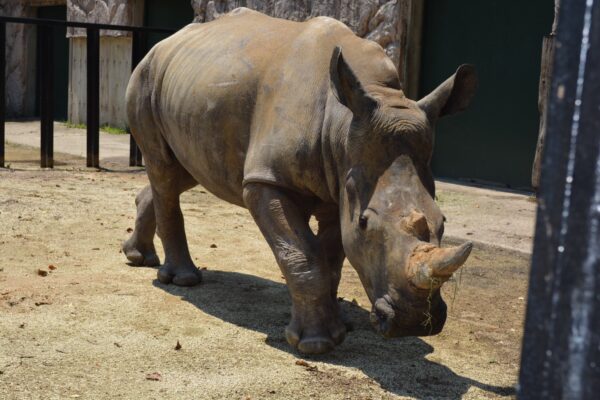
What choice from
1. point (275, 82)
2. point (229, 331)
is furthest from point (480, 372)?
point (275, 82)

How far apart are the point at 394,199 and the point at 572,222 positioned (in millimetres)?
2806

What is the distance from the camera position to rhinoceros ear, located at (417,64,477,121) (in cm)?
379

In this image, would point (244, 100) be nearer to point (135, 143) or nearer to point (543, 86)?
point (543, 86)

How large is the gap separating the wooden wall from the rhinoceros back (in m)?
11.0

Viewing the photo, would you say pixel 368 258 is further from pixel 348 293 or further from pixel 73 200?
pixel 73 200

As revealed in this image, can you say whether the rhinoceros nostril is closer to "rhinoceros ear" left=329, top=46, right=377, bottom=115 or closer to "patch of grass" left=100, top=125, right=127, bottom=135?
"rhinoceros ear" left=329, top=46, right=377, bottom=115

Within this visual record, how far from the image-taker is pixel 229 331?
4.41 meters

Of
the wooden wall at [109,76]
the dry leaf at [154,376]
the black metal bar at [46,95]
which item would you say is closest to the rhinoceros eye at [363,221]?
the dry leaf at [154,376]

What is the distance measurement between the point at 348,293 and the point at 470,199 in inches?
159

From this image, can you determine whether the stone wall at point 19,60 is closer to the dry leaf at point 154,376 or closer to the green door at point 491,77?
the green door at point 491,77

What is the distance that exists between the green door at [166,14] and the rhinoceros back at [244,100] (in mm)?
10104

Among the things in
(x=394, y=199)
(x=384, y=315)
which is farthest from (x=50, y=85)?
(x=384, y=315)

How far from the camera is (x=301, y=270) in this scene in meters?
4.00

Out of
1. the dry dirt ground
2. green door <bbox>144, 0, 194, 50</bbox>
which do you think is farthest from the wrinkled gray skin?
green door <bbox>144, 0, 194, 50</bbox>
